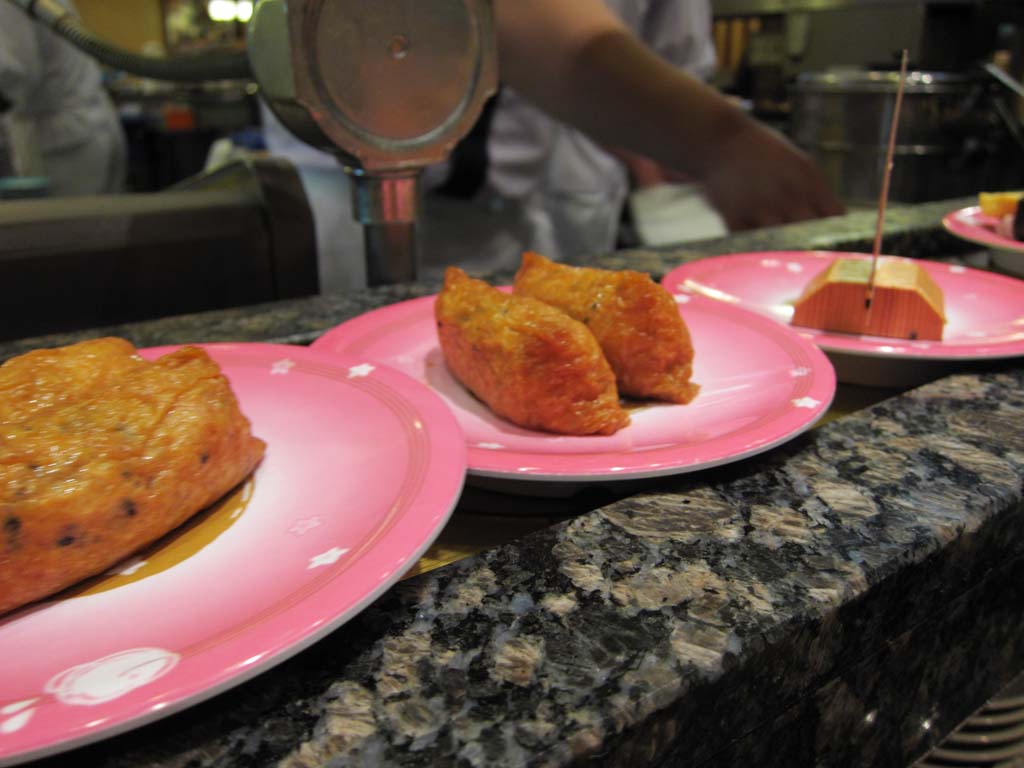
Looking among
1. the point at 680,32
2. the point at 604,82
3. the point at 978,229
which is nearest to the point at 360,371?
the point at 604,82

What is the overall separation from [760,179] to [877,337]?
32.1 inches

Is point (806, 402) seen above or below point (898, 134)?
below

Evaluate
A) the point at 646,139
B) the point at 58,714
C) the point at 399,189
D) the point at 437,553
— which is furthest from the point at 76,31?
the point at 58,714

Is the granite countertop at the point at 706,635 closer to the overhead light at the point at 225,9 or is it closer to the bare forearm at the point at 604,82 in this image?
the bare forearm at the point at 604,82

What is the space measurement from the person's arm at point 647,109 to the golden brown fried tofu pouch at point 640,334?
886 millimetres

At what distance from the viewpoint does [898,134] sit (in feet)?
12.8

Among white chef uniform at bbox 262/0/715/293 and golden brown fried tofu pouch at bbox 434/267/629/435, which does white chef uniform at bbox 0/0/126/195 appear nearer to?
white chef uniform at bbox 262/0/715/293

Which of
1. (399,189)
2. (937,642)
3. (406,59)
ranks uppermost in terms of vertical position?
(406,59)

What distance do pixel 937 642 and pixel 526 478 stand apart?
353 mm

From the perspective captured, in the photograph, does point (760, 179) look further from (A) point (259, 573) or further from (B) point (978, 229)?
(A) point (259, 573)

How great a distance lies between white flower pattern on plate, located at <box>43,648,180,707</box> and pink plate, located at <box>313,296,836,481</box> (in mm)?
259

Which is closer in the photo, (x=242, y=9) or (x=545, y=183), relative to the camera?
(x=242, y=9)

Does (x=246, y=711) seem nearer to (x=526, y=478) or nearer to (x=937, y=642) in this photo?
(x=526, y=478)

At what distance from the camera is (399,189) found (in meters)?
1.06
